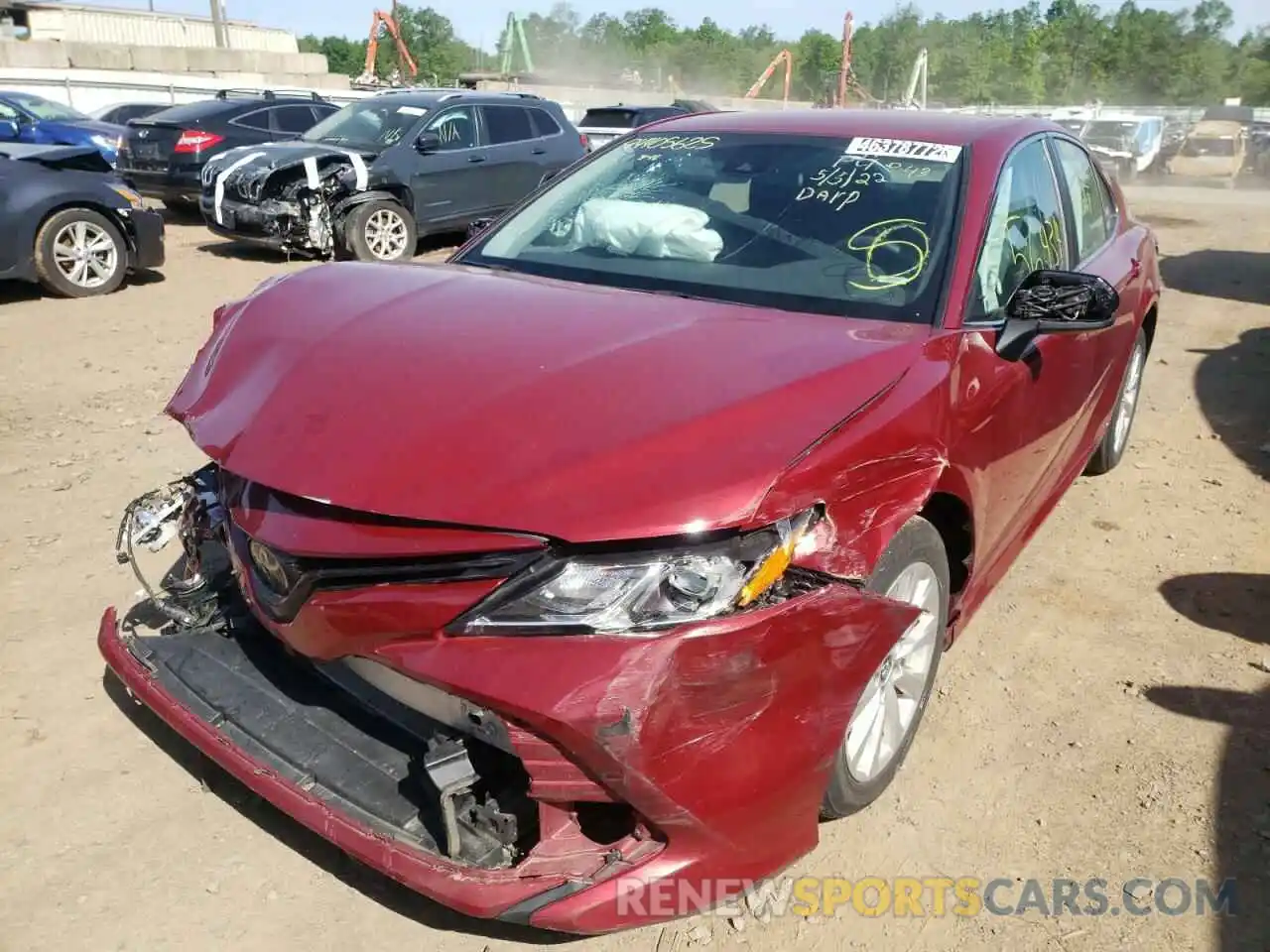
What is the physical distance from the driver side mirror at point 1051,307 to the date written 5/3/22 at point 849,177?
0.53 meters

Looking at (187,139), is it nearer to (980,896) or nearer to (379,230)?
(379,230)

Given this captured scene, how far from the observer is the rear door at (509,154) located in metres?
11.3

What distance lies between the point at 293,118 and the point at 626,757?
14.0 meters

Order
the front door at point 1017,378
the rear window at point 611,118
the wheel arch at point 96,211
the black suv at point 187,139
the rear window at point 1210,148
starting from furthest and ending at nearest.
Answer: the rear window at point 1210,148 → the rear window at point 611,118 → the black suv at point 187,139 → the wheel arch at point 96,211 → the front door at point 1017,378

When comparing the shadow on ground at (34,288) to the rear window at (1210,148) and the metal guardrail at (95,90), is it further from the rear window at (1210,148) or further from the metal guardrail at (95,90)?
the rear window at (1210,148)

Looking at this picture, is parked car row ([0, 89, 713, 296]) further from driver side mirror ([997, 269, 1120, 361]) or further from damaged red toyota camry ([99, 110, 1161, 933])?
driver side mirror ([997, 269, 1120, 361])

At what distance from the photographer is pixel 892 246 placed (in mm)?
2896

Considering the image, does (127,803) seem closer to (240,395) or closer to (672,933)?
(240,395)

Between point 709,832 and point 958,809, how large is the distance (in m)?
1.07

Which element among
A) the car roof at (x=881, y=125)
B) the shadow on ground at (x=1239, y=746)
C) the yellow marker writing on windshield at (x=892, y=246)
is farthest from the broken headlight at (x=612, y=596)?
the car roof at (x=881, y=125)

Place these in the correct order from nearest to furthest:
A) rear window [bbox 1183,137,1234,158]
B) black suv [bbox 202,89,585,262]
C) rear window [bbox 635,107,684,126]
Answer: black suv [bbox 202,89,585,262] → rear window [bbox 635,107,684,126] → rear window [bbox 1183,137,1234,158]

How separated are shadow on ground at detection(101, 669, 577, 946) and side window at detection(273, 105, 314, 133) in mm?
12346

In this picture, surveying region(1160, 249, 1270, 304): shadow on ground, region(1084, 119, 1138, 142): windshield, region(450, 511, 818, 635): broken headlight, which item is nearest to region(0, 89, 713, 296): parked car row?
region(1160, 249, 1270, 304): shadow on ground

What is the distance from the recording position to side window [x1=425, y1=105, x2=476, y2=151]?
10.9m
